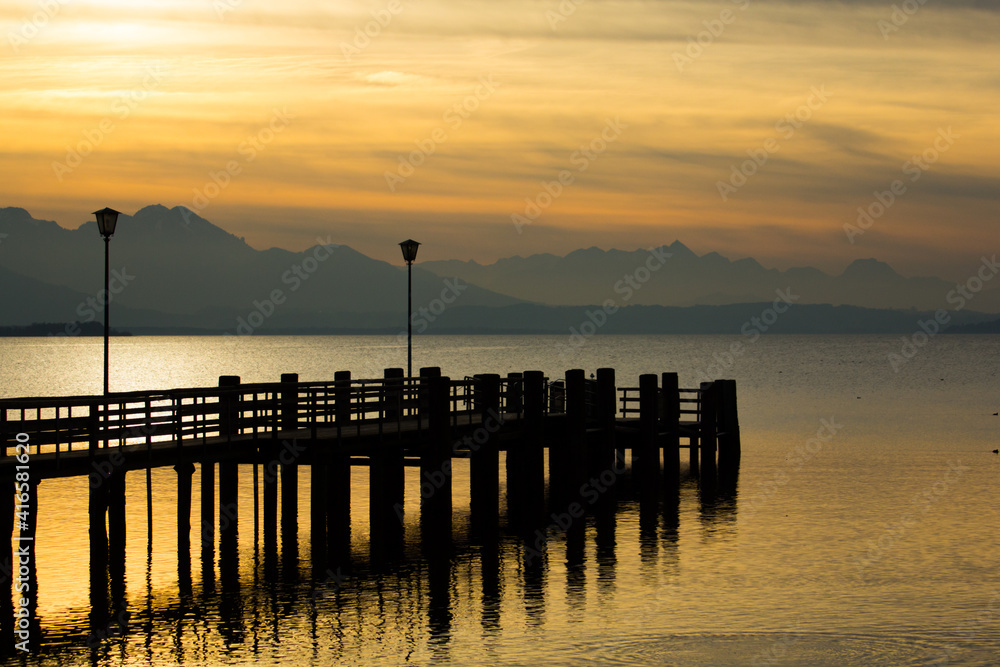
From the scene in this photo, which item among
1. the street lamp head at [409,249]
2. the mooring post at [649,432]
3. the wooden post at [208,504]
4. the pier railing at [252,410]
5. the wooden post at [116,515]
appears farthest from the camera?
the street lamp head at [409,249]

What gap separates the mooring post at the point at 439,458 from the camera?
25.3 m

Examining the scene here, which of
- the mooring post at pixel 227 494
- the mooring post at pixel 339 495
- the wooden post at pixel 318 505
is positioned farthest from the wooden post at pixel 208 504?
the mooring post at pixel 339 495

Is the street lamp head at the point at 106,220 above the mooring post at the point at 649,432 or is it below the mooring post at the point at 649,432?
above

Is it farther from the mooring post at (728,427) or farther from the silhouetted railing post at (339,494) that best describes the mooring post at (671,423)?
the silhouetted railing post at (339,494)

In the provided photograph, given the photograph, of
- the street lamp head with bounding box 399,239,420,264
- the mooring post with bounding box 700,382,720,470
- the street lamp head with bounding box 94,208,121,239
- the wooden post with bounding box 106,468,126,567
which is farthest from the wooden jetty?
the street lamp head with bounding box 399,239,420,264

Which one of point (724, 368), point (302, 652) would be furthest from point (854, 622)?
point (724, 368)

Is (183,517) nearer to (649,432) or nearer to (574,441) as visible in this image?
(574,441)

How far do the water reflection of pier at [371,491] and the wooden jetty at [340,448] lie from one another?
49 millimetres

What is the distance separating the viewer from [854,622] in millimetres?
19703

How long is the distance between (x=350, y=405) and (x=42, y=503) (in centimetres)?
1030

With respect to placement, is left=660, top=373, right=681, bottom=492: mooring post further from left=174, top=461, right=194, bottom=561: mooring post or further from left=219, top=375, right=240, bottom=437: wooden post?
left=174, top=461, right=194, bottom=561: mooring post

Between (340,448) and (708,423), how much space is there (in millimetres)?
18008

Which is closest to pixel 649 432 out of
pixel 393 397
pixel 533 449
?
pixel 533 449

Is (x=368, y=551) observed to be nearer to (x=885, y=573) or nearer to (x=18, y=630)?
(x=18, y=630)
